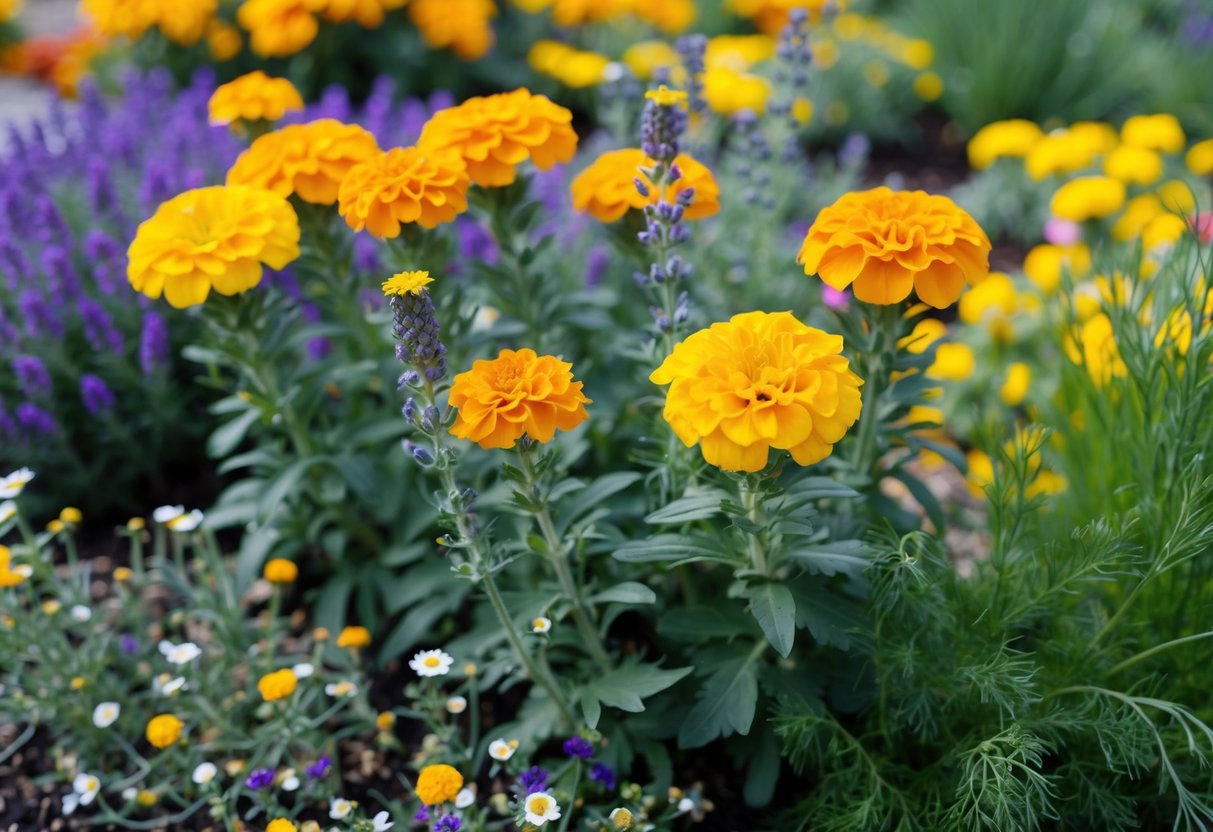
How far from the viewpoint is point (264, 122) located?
2.68 m

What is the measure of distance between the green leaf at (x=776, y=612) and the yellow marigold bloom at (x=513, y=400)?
52cm

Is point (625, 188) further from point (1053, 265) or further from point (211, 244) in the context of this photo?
point (1053, 265)

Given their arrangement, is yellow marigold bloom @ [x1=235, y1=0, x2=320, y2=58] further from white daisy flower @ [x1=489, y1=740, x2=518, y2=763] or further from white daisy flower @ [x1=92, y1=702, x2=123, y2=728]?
white daisy flower @ [x1=489, y1=740, x2=518, y2=763]

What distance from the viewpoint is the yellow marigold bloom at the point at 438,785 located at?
1.91 m

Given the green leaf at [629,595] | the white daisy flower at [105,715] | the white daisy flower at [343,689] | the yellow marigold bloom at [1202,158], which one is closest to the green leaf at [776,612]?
the green leaf at [629,595]

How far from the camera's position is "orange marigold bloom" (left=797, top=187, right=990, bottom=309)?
178 cm

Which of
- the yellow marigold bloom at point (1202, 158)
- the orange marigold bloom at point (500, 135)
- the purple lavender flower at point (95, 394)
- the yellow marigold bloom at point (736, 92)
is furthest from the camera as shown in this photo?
the yellow marigold bloom at point (1202, 158)

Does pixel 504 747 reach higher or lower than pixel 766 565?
lower

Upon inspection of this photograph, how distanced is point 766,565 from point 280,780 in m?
1.29

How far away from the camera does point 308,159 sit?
2219 mm

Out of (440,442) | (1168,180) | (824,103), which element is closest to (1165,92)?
(1168,180)

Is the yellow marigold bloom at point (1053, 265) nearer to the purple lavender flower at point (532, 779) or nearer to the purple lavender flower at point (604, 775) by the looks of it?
the purple lavender flower at point (604, 775)

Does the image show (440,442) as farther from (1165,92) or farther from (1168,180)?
(1165,92)

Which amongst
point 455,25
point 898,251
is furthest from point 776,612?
point 455,25
